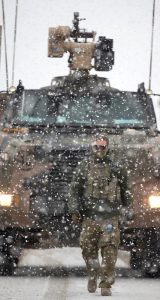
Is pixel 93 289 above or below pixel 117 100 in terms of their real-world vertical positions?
below

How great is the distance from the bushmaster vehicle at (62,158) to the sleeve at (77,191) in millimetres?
931

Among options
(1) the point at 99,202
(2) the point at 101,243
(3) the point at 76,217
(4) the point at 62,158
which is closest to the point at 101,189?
(1) the point at 99,202

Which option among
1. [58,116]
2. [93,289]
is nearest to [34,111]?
[58,116]

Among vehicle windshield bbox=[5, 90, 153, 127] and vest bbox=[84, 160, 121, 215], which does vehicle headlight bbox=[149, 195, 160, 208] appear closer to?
vest bbox=[84, 160, 121, 215]

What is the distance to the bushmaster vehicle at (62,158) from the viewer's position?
9508mm

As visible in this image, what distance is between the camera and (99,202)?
8.48 m

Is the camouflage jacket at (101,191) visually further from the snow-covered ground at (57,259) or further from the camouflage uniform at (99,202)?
the snow-covered ground at (57,259)

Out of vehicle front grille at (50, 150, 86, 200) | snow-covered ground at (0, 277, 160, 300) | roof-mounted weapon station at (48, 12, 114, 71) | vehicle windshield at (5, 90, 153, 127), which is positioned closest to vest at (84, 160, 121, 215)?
snow-covered ground at (0, 277, 160, 300)

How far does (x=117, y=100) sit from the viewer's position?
39.0ft

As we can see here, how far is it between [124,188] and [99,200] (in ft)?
0.89

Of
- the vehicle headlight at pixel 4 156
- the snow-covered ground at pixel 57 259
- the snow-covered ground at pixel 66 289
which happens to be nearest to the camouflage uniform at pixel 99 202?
the snow-covered ground at pixel 66 289

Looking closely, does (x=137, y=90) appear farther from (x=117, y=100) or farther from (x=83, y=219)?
(x=83, y=219)

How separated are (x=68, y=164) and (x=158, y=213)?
3.91 feet

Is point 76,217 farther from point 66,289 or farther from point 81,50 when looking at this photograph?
point 81,50
